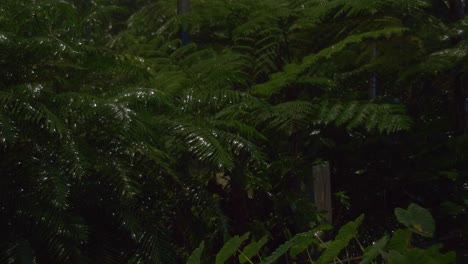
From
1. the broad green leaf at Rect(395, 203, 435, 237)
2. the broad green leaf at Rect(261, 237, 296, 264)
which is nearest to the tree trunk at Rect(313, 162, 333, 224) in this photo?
the broad green leaf at Rect(395, 203, 435, 237)

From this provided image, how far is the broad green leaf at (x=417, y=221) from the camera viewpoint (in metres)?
2.04

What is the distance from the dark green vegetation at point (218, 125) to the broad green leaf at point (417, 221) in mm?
1241

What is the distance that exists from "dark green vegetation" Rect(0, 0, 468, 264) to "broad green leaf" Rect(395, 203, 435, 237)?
124cm

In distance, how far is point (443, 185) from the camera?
4.52m

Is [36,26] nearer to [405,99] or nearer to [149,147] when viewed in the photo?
[149,147]

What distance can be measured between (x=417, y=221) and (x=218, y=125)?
171 centimetres

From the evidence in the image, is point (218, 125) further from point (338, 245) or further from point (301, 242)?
point (338, 245)

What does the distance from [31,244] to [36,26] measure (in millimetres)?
1226

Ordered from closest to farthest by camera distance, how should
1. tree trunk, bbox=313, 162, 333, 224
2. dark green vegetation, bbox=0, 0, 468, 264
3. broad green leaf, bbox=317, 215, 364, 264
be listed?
1. broad green leaf, bbox=317, 215, 364, 264
2. dark green vegetation, bbox=0, 0, 468, 264
3. tree trunk, bbox=313, 162, 333, 224

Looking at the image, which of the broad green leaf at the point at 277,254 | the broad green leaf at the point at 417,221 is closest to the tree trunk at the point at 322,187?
the broad green leaf at the point at 417,221

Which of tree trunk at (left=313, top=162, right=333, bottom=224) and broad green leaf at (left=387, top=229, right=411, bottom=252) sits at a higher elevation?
broad green leaf at (left=387, top=229, right=411, bottom=252)

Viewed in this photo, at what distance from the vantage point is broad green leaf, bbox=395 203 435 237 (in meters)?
2.04

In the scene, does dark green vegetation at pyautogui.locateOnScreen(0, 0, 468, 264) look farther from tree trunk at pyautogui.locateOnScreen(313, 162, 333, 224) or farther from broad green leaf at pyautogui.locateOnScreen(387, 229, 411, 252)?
broad green leaf at pyautogui.locateOnScreen(387, 229, 411, 252)

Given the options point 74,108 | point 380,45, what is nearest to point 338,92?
point 380,45
